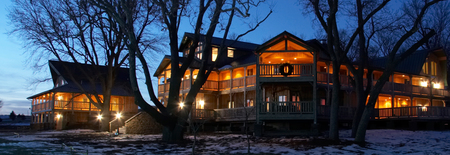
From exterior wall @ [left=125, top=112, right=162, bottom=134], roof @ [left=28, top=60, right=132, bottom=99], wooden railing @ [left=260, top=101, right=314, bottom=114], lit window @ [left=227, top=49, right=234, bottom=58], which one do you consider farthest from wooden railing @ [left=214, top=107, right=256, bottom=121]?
roof @ [left=28, top=60, right=132, bottom=99]

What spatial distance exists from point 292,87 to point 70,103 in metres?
26.7

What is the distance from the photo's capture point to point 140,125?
29484 mm

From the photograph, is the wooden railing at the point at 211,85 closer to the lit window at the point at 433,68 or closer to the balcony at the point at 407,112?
the balcony at the point at 407,112

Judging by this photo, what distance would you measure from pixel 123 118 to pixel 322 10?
869 inches

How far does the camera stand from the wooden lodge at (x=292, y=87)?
2533cm

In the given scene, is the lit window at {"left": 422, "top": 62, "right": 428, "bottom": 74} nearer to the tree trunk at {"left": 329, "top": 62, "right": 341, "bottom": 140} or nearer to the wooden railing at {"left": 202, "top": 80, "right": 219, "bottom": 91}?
the wooden railing at {"left": 202, "top": 80, "right": 219, "bottom": 91}

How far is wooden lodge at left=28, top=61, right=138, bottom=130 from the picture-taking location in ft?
143

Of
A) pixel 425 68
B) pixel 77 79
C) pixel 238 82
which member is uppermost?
pixel 425 68

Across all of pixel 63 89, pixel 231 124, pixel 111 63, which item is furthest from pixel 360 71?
pixel 63 89

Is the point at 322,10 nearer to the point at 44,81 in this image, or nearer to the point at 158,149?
the point at 158,149

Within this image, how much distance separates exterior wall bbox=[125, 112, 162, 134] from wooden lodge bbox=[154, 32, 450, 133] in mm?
3565

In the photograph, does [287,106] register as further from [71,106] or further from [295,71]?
[71,106]

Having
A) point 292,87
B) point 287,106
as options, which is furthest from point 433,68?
point 287,106

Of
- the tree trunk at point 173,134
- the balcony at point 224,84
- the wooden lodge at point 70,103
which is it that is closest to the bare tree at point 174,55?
the tree trunk at point 173,134
